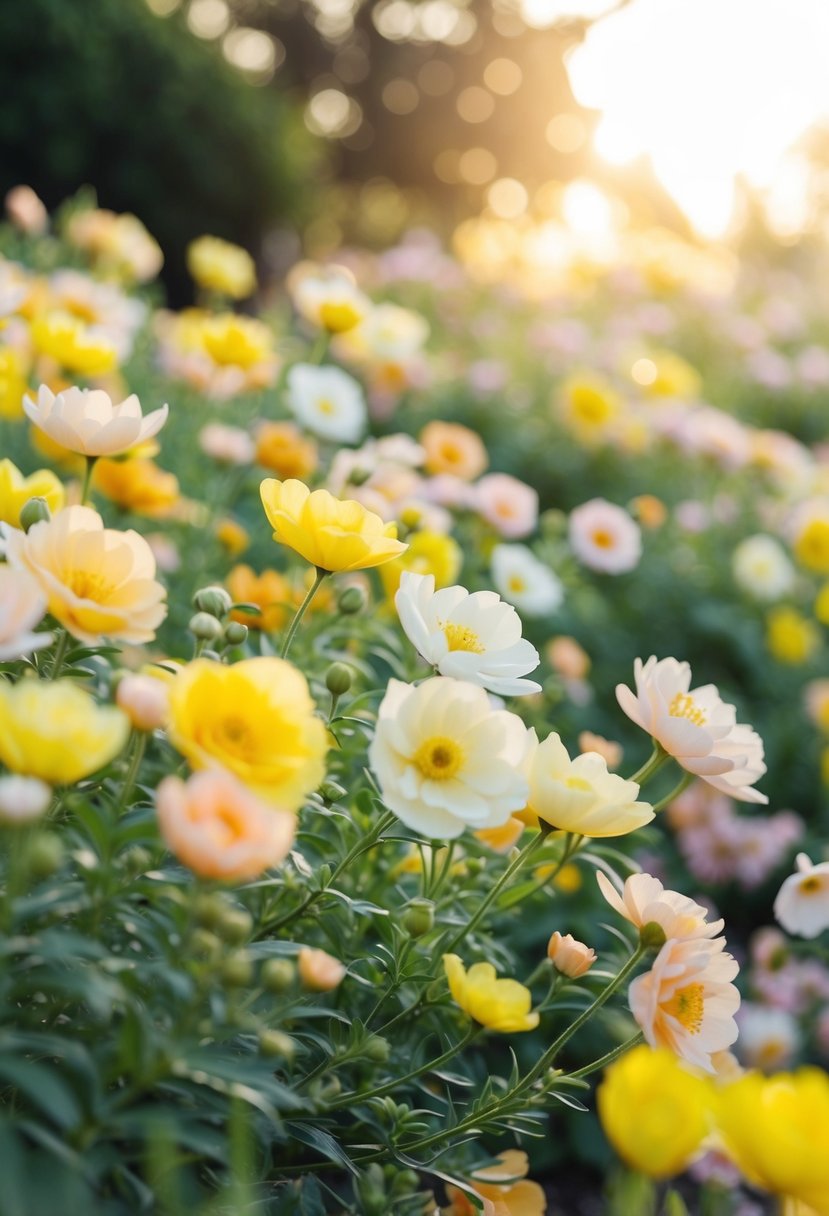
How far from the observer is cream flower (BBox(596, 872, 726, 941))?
1209 millimetres

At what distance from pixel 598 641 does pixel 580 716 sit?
0.49m

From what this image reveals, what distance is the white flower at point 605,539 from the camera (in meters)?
2.74

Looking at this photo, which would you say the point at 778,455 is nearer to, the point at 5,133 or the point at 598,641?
the point at 598,641

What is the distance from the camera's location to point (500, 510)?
103 inches

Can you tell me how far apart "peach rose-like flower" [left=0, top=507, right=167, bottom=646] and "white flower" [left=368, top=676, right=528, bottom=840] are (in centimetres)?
27

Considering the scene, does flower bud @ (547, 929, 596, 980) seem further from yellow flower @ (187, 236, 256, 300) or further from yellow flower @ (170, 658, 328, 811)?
yellow flower @ (187, 236, 256, 300)

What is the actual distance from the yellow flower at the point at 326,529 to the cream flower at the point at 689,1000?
522 mm

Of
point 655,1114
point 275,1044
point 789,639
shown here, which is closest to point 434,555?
point 275,1044

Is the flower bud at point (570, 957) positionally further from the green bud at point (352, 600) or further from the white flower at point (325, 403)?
the white flower at point (325, 403)

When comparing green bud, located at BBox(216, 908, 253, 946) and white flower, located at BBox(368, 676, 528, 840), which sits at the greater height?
white flower, located at BBox(368, 676, 528, 840)

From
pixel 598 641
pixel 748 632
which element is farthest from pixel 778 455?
pixel 598 641

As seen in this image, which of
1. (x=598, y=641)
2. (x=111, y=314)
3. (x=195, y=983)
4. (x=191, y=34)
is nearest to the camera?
(x=195, y=983)

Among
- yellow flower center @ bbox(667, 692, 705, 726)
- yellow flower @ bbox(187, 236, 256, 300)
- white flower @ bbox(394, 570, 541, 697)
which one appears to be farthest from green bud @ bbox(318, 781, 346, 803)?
yellow flower @ bbox(187, 236, 256, 300)

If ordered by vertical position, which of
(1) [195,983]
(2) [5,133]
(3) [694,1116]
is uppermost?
(3) [694,1116]
